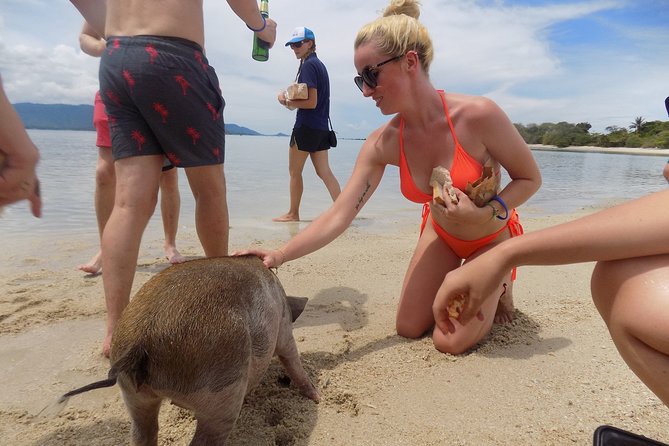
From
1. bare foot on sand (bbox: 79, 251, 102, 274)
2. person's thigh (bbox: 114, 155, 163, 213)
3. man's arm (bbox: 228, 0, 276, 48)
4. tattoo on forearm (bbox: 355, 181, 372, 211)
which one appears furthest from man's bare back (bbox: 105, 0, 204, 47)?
bare foot on sand (bbox: 79, 251, 102, 274)

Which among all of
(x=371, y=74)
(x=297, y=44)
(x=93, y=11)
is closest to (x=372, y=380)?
(x=371, y=74)

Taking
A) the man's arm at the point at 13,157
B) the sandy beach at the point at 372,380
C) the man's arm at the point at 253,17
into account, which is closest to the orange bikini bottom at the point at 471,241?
the sandy beach at the point at 372,380

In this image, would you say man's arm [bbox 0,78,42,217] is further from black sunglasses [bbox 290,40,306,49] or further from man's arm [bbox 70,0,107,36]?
black sunglasses [bbox 290,40,306,49]

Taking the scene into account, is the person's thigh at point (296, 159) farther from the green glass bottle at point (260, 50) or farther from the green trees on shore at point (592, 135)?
the green trees on shore at point (592, 135)

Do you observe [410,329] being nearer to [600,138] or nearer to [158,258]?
[158,258]

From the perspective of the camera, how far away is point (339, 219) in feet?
10.2

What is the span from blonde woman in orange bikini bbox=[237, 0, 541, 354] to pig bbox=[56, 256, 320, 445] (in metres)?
0.85

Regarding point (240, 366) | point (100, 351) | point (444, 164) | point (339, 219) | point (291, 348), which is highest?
point (444, 164)

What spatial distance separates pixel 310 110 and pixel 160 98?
4.32 m

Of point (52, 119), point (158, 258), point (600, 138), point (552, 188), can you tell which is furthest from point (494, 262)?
point (52, 119)

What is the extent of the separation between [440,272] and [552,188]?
1274 cm

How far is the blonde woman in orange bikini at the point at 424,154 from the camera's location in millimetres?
2951

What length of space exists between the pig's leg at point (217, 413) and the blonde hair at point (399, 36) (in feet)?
7.55

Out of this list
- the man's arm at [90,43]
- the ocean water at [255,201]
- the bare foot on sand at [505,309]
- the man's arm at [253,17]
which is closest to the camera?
the man's arm at [253,17]
